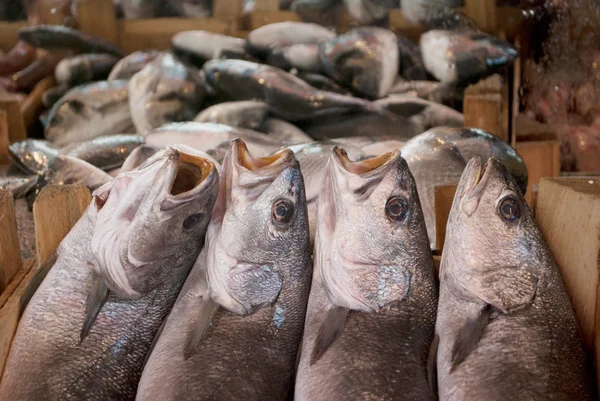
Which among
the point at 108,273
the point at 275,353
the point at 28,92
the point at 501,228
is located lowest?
the point at 28,92

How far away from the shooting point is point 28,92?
6250mm

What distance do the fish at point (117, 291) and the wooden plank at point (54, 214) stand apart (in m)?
0.20

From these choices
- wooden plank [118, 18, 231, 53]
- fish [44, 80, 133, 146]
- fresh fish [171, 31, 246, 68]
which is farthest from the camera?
wooden plank [118, 18, 231, 53]

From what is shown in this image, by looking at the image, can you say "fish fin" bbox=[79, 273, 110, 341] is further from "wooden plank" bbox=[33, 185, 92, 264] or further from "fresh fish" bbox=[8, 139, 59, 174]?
"fresh fish" bbox=[8, 139, 59, 174]

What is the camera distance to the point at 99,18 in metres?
6.16

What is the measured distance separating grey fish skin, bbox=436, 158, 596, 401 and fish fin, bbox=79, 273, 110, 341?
861 millimetres

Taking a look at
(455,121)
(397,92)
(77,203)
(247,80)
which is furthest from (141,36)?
(77,203)

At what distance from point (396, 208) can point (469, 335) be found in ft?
1.17

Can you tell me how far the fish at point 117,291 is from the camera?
152 cm

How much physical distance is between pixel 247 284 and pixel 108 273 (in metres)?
0.36

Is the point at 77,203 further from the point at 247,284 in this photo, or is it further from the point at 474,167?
the point at 474,167

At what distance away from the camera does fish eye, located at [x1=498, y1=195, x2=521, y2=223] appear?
1.51 meters

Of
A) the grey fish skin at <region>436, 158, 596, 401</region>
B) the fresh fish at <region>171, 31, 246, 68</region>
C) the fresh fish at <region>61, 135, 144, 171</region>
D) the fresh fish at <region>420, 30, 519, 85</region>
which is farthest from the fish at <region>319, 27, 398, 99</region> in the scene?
the grey fish skin at <region>436, 158, 596, 401</region>

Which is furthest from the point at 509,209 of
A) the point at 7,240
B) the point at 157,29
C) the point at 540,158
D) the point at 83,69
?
the point at 157,29
